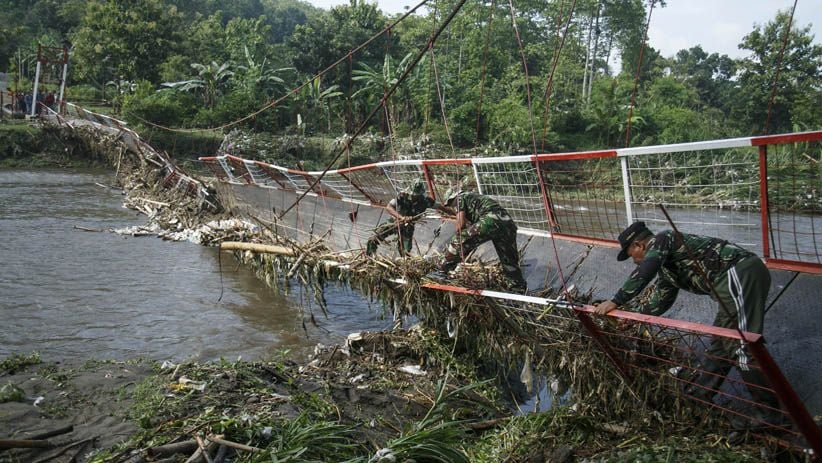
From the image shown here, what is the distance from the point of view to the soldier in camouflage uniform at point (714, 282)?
3.71 meters

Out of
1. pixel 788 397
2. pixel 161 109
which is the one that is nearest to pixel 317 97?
pixel 161 109

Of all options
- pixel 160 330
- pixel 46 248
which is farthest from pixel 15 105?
pixel 160 330

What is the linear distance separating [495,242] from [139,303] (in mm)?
5035

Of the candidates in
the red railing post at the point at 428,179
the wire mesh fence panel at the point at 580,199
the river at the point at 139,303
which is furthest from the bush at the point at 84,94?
the red railing post at the point at 428,179

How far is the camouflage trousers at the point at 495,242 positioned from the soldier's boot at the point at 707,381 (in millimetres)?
2096

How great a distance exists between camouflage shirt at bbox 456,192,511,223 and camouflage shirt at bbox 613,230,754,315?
2.29 metres

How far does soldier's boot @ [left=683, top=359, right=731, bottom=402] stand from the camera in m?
3.85

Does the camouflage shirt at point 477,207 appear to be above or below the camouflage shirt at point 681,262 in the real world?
above

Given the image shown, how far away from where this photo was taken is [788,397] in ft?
9.71

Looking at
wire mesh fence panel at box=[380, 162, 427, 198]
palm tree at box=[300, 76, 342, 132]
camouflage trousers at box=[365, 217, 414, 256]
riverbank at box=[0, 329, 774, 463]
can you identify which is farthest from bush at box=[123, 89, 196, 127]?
riverbank at box=[0, 329, 774, 463]

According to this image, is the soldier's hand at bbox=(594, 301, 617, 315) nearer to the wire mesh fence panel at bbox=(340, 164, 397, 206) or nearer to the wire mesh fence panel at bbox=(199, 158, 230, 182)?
the wire mesh fence panel at bbox=(340, 164, 397, 206)

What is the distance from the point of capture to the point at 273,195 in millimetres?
12516

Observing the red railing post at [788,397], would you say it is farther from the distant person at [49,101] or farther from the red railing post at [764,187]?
the distant person at [49,101]

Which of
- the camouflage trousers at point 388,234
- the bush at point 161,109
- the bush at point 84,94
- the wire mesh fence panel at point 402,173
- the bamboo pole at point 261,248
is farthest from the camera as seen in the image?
the bush at point 84,94
